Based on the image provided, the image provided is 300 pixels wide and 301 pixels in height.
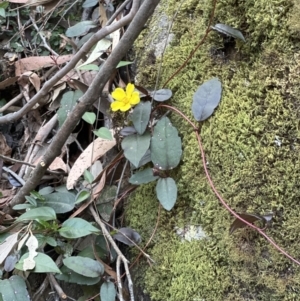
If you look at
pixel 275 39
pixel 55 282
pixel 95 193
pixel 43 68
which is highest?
pixel 275 39

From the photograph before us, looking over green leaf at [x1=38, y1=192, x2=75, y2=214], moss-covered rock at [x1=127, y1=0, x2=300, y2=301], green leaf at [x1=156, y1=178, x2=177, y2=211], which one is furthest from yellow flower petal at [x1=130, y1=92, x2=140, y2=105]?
green leaf at [x1=38, y1=192, x2=75, y2=214]

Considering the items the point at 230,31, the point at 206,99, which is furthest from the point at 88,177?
the point at 230,31

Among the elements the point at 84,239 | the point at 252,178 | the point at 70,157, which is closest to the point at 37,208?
the point at 84,239

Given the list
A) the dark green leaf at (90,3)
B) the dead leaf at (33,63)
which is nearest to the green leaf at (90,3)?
the dark green leaf at (90,3)

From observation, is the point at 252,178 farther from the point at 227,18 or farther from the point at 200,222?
the point at 227,18

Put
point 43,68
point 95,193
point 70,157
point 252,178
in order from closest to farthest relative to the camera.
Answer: point 252,178 → point 95,193 → point 70,157 → point 43,68

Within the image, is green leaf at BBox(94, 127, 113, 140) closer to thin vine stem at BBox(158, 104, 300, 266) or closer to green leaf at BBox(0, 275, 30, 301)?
thin vine stem at BBox(158, 104, 300, 266)
